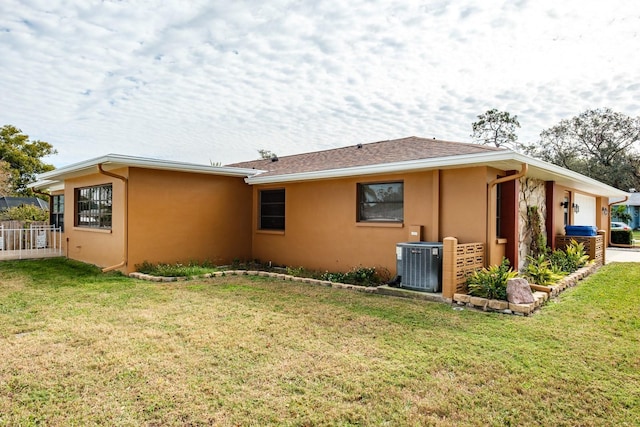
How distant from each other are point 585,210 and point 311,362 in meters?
14.9

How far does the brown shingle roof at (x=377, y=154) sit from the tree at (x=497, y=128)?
27986mm

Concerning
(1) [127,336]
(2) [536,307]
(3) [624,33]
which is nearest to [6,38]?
(1) [127,336]

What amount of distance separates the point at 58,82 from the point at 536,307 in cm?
1281

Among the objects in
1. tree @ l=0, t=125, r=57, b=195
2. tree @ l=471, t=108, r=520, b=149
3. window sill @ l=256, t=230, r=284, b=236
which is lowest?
window sill @ l=256, t=230, r=284, b=236

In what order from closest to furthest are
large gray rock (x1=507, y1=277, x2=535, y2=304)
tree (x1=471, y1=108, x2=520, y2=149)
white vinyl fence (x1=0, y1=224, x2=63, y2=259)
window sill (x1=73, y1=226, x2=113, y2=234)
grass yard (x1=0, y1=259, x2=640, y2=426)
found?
grass yard (x1=0, y1=259, x2=640, y2=426) < large gray rock (x1=507, y1=277, x2=535, y2=304) < window sill (x1=73, y1=226, x2=113, y2=234) < white vinyl fence (x1=0, y1=224, x2=63, y2=259) < tree (x1=471, y1=108, x2=520, y2=149)

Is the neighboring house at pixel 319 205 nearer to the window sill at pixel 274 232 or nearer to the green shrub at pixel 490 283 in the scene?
the window sill at pixel 274 232

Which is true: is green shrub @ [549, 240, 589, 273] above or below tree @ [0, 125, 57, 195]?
below

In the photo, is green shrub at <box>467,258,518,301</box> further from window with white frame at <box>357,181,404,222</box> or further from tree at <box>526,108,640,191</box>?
tree at <box>526,108,640,191</box>

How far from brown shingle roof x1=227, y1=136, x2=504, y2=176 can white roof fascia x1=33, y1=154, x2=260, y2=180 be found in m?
1.03

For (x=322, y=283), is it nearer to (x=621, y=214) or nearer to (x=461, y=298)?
(x=461, y=298)

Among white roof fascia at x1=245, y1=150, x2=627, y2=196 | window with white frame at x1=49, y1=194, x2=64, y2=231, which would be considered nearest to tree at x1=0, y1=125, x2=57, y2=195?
window with white frame at x1=49, y1=194, x2=64, y2=231

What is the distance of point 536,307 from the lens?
5879 millimetres

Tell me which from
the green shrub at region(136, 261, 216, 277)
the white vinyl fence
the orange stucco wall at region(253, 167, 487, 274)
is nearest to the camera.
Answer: the orange stucco wall at region(253, 167, 487, 274)

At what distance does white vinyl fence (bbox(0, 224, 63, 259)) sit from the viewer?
480 inches
